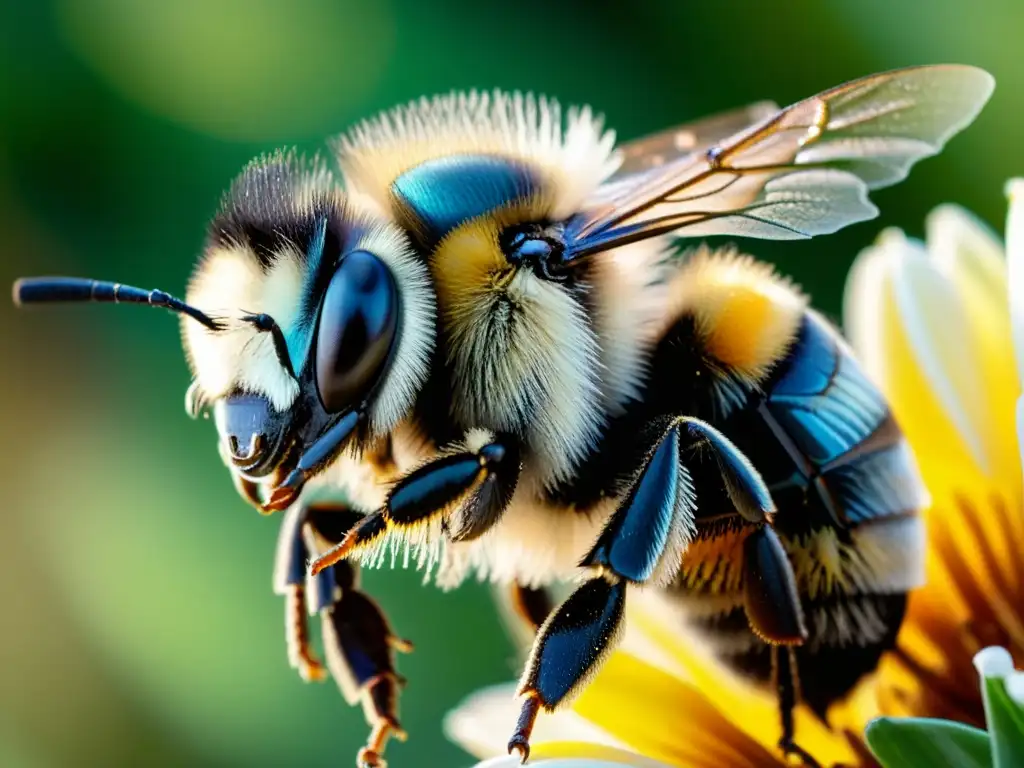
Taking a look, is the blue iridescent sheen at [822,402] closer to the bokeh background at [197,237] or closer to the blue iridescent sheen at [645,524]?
the blue iridescent sheen at [645,524]

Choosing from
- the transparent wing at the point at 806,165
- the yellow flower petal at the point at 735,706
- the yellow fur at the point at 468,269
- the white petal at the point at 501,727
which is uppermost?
the yellow fur at the point at 468,269

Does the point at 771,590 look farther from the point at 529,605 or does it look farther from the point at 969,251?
the point at 969,251

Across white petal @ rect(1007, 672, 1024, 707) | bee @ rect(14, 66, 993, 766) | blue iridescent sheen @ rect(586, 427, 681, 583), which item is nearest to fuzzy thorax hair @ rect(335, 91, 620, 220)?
bee @ rect(14, 66, 993, 766)

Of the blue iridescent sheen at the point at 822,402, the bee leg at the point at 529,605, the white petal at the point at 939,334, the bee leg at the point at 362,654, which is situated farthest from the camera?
the white petal at the point at 939,334

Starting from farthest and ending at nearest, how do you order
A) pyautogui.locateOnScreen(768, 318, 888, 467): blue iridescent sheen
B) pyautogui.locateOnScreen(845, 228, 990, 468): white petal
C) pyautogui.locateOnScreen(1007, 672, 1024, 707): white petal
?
pyautogui.locateOnScreen(845, 228, 990, 468): white petal < pyautogui.locateOnScreen(768, 318, 888, 467): blue iridescent sheen < pyautogui.locateOnScreen(1007, 672, 1024, 707): white petal

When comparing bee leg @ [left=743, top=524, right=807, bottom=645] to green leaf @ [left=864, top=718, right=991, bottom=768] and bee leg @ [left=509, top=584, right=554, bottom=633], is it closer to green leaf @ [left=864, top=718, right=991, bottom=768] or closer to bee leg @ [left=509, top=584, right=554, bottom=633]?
green leaf @ [left=864, top=718, right=991, bottom=768]

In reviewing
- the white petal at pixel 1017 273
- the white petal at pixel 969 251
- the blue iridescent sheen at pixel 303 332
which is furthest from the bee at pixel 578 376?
the white petal at pixel 969 251
